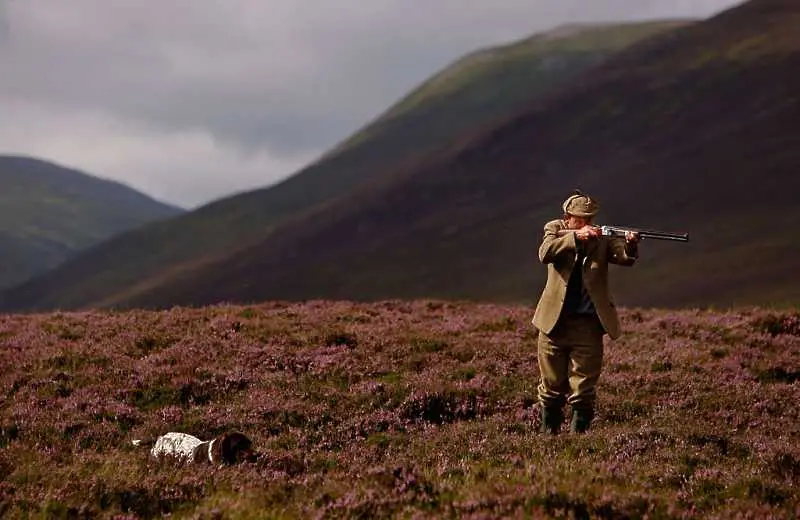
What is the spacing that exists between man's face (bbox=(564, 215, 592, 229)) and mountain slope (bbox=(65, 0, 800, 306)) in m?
47.9

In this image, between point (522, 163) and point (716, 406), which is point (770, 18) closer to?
point (522, 163)

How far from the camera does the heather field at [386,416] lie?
25.8 ft

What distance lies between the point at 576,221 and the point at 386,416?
4.17 meters

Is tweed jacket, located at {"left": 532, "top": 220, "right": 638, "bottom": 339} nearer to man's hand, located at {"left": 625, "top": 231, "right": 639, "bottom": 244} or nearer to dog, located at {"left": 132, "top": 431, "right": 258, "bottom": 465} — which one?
man's hand, located at {"left": 625, "top": 231, "right": 639, "bottom": 244}

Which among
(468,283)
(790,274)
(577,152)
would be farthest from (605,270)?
(577,152)

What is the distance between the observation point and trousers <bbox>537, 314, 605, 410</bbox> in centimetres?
1068

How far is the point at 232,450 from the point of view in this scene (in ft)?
32.0

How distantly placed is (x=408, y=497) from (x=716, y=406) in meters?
6.81

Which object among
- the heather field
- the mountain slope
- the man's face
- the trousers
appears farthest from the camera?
the mountain slope

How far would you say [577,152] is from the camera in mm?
126312

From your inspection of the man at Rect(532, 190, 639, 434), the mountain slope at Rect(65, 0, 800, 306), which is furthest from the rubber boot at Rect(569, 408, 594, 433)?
the mountain slope at Rect(65, 0, 800, 306)

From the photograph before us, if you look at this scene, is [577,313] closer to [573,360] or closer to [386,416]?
[573,360]

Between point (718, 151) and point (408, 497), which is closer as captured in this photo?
point (408, 497)

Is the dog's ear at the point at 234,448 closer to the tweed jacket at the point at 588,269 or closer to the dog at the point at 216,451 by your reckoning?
the dog at the point at 216,451
